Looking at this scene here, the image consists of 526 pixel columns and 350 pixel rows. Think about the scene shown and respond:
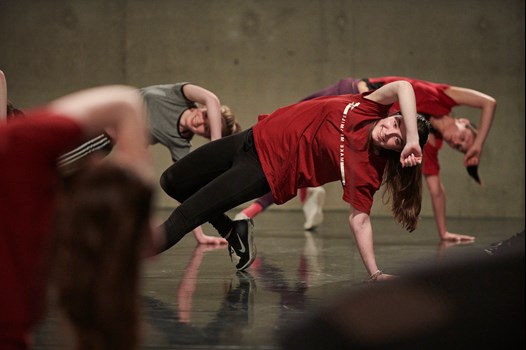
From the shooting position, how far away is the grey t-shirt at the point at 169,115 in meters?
4.00

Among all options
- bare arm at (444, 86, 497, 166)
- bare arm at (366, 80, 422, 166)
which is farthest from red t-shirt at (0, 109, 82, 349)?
bare arm at (444, 86, 497, 166)

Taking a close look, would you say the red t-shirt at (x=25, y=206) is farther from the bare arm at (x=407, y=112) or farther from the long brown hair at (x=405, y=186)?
the long brown hair at (x=405, y=186)

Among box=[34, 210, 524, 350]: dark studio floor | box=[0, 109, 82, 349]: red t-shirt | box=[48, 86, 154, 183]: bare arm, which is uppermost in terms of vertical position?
box=[48, 86, 154, 183]: bare arm

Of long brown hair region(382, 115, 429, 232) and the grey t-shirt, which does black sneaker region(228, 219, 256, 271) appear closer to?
long brown hair region(382, 115, 429, 232)

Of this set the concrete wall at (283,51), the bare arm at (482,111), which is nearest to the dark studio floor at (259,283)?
the bare arm at (482,111)

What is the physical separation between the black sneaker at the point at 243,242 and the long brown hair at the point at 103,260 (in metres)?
2.20

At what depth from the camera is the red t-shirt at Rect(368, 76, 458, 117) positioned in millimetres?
4324

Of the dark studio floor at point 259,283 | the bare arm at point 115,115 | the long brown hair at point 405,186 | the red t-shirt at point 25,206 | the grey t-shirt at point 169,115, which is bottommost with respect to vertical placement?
the dark studio floor at point 259,283

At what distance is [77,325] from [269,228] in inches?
176

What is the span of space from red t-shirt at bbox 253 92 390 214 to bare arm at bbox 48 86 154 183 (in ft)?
5.49

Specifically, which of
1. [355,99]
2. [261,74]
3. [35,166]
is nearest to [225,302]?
[355,99]

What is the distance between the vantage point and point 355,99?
10.4 ft

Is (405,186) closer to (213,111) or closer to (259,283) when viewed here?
(259,283)

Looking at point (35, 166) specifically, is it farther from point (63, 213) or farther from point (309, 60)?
point (309, 60)
